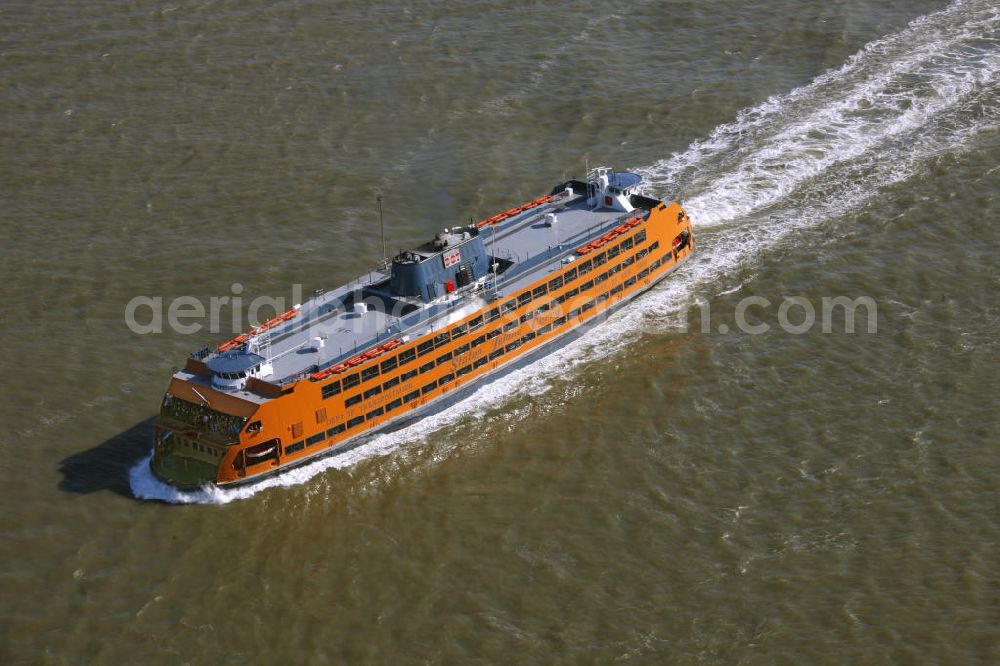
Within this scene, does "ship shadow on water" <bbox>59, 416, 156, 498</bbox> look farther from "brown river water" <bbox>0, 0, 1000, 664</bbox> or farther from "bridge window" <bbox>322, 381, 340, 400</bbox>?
"bridge window" <bbox>322, 381, 340, 400</bbox>

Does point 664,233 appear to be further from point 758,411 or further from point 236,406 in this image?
point 236,406

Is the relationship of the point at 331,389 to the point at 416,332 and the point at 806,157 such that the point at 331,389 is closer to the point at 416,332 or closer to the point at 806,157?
the point at 416,332

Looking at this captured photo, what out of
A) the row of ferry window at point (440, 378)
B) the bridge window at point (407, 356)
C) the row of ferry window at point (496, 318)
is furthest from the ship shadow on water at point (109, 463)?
the bridge window at point (407, 356)

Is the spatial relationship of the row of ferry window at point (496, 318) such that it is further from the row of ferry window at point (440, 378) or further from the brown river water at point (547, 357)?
the brown river water at point (547, 357)

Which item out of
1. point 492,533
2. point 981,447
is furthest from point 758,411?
point 492,533

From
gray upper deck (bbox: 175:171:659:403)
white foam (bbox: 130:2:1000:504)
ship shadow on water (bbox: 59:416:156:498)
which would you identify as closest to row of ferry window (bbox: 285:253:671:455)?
white foam (bbox: 130:2:1000:504)
